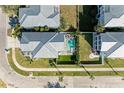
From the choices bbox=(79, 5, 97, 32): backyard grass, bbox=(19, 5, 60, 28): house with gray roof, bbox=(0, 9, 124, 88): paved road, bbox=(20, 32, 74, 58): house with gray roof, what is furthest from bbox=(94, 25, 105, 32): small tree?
bbox=(0, 9, 124, 88): paved road

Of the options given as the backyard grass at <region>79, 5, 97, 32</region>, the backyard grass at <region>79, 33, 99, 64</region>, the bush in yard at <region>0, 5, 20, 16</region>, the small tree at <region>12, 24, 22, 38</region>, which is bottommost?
the backyard grass at <region>79, 33, 99, 64</region>

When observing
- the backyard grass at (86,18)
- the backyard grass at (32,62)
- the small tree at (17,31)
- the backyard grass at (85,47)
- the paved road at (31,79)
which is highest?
the backyard grass at (86,18)

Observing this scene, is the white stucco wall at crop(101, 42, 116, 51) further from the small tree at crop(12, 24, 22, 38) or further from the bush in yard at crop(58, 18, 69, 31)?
the small tree at crop(12, 24, 22, 38)

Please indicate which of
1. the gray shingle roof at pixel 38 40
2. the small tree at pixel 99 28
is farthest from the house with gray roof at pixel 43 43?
the small tree at pixel 99 28

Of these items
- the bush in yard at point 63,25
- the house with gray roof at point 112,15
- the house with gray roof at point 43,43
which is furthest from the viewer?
the bush in yard at point 63,25

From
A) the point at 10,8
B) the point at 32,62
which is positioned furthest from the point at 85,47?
the point at 10,8

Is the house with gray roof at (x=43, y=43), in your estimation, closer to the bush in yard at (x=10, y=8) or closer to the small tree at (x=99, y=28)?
the bush in yard at (x=10, y=8)
